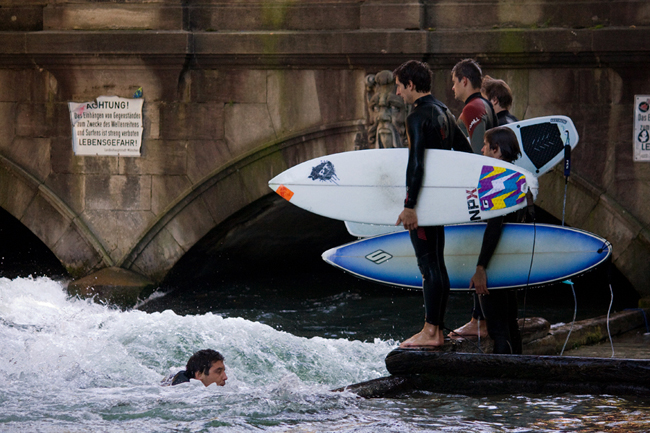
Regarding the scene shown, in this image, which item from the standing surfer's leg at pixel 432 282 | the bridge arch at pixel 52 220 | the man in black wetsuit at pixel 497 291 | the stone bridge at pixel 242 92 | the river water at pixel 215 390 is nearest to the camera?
the river water at pixel 215 390

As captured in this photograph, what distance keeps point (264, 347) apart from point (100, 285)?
2.41 meters

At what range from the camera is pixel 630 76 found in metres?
7.53

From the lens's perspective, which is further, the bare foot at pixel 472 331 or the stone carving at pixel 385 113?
the stone carving at pixel 385 113

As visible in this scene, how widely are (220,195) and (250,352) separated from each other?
2.32 metres

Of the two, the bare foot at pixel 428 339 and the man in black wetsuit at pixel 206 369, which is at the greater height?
the bare foot at pixel 428 339

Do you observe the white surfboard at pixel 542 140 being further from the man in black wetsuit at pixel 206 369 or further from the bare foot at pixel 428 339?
the man in black wetsuit at pixel 206 369

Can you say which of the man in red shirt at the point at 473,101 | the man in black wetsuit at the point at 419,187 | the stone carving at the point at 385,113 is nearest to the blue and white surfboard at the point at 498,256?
the man in black wetsuit at the point at 419,187

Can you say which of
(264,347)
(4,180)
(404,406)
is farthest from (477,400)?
(4,180)

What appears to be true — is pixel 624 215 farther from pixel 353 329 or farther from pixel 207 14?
pixel 207 14

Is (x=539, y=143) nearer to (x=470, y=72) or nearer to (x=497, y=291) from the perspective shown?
(x=470, y=72)

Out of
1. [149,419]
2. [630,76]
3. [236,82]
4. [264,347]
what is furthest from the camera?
[236,82]

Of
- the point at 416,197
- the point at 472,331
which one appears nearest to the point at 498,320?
the point at 472,331

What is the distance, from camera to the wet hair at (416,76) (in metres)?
4.45

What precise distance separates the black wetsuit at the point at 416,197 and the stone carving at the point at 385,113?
294cm
